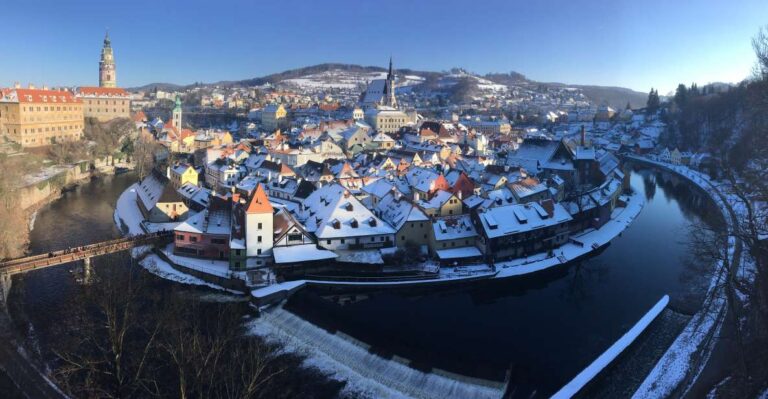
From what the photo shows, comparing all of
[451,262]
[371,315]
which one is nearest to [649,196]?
[451,262]

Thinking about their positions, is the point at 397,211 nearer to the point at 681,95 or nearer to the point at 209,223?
the point at 209,223

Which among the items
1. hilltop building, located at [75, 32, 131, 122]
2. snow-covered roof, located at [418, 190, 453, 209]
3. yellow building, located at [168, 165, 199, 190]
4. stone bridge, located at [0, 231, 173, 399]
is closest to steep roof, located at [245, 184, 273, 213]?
stone bridge, located at [0, 231, 173, 399]

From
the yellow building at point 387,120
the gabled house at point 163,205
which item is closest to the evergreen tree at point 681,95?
the yellow building at point 387,120

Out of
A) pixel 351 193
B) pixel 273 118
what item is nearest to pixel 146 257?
pixel 351 193

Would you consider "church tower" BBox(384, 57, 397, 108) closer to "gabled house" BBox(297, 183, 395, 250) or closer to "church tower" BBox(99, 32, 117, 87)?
"church tower" BBox(99, 32, 117, 87)

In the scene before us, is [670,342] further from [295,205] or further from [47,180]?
[47,180]
